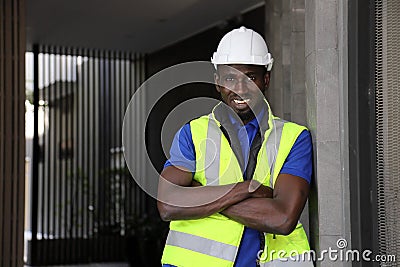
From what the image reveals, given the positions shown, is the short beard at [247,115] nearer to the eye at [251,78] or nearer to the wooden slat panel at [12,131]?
the eye at [251,78]

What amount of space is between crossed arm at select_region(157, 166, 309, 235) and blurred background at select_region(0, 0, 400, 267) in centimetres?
17

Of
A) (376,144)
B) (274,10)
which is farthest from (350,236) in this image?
(274,10)

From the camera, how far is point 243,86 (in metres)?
2.22

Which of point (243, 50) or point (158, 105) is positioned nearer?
point (243, 50)

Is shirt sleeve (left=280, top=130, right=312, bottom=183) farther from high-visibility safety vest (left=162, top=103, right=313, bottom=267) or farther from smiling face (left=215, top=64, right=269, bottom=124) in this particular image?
smiling face (left=215, top=64, right=269, bottom=124)

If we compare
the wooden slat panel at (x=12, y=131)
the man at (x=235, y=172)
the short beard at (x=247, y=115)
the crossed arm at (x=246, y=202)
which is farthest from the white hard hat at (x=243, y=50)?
the wooden slat panel at (x=12, y=131)

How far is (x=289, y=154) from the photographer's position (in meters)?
2.20

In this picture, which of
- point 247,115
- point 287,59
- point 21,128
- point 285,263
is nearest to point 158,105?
point 21,128

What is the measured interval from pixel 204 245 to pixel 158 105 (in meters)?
7.38

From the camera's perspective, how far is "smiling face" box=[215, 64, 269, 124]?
2.22 metres

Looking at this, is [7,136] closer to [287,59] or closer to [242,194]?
[287,59]

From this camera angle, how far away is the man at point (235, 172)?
7.04 ft

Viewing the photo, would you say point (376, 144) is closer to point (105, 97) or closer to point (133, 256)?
point (133, 256)

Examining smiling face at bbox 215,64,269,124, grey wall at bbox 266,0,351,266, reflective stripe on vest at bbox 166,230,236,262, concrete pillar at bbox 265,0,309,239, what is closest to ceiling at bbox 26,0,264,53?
concrete pillar at bbox 265,0,309,239
